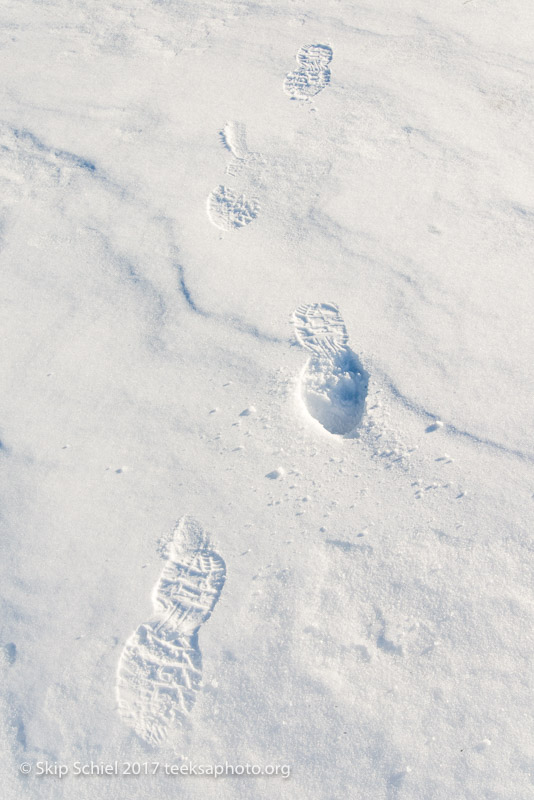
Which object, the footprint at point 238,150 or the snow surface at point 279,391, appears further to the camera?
the footprint at point 238,150

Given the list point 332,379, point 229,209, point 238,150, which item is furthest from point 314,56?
point 332,379

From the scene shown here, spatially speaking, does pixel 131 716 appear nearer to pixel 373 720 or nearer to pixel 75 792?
pixel 75 792

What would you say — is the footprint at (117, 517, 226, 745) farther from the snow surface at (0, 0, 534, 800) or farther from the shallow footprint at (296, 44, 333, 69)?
the shallow footprint at (296, 44, 333, 69)

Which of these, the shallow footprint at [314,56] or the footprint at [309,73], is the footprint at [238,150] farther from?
the shallow footprint at [314,56]

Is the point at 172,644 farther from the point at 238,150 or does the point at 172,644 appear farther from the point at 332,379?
the point at 238,150

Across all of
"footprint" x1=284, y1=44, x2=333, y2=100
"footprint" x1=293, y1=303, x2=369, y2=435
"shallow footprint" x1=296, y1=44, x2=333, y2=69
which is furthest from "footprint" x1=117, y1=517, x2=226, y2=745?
"shallow footprint" x1=296, y1=44, x2=333, y2=69

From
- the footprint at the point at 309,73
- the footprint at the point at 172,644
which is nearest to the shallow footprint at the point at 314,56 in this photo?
the footprint at the point at 309,73

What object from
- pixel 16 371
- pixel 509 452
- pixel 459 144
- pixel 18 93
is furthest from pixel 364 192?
pixel 18 93
